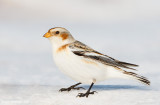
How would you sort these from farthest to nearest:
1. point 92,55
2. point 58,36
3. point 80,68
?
point 58,36 < point 92,55 < point 80,68

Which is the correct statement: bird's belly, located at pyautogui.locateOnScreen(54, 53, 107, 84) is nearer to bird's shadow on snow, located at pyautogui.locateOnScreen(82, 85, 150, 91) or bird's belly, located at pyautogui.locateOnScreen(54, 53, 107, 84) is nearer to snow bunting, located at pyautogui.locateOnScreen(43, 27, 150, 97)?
snow bunting, located at pyautogui.locateOnScreen(43, 27, 150, 97)

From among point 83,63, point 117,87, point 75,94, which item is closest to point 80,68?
point 83,63

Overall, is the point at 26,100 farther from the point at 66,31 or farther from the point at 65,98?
the point at 66,31

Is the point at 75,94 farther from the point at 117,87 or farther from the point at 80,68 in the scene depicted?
the point at 117,87

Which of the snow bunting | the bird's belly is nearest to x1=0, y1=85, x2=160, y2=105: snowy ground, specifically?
the snow bunting

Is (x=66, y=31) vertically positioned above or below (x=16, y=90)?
above

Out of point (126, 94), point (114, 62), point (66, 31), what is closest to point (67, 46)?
point (66, 31)
